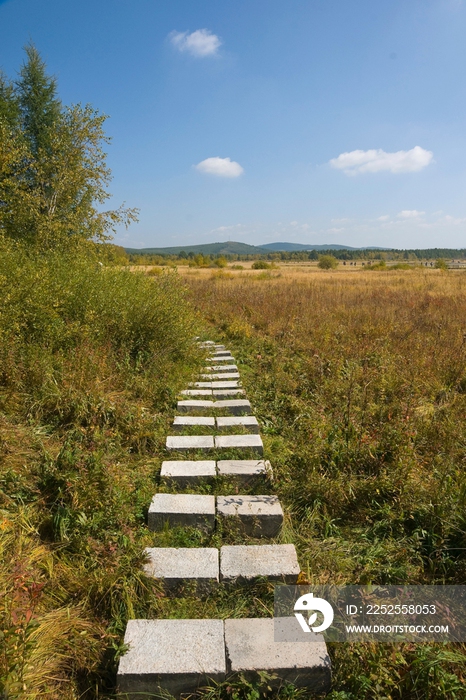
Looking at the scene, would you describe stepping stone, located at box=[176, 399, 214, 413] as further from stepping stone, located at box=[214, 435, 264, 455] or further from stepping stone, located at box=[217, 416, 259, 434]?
stepping stone, located at box=[214, 435, 264, 455]

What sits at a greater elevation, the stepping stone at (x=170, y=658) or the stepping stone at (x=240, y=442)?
the stepping stone at (x=240, y=442)

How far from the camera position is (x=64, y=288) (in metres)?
4.99

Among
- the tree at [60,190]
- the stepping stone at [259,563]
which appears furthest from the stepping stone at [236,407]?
the tree at [60,190]

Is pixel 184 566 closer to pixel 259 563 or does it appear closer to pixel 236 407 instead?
pixel 259 563

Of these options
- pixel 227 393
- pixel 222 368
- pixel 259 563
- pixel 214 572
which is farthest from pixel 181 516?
pixel 222 368

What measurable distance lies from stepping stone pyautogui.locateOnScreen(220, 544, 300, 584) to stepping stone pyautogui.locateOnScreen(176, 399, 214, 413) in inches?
83.2

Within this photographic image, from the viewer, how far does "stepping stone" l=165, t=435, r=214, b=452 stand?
11.8 ft

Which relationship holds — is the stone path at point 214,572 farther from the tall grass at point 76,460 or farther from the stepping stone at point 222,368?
the stepping stone at point 222,368

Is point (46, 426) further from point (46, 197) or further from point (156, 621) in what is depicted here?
point (46, 197)

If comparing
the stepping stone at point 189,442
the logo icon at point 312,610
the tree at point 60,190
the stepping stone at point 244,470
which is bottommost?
the logo icon at point 312,610

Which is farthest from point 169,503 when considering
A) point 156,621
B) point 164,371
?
point 164,371

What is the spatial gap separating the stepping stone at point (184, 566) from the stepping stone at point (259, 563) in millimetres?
70

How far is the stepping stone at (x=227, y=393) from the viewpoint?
4.98 metres

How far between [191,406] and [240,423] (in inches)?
29.5
